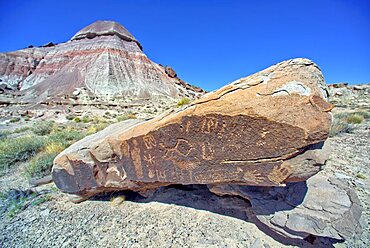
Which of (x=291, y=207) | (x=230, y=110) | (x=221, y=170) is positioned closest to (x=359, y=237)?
(x=291, y=207)

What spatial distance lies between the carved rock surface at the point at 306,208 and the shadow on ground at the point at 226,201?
14 mm

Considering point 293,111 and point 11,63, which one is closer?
point 293,111

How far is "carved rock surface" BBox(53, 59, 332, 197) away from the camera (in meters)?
1.88

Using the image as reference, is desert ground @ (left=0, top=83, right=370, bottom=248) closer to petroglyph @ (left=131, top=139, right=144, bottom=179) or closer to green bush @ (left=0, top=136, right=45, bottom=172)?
petroglyph @ (left=131, top=139, right=144, bottom=179)

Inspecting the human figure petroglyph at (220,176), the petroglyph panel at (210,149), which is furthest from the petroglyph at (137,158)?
the human figure petroglyph at (220,176)

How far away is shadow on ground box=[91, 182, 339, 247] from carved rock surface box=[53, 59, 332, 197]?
0.53 metres

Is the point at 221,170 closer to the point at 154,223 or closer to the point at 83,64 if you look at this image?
the point at 154,223

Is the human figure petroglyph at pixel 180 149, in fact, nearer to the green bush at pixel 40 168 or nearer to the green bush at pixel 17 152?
the green bush at pixel 40 168

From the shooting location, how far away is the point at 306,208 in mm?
2301

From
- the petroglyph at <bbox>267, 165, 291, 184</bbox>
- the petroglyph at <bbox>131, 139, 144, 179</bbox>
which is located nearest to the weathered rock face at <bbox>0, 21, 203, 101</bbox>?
the petroglyph at <bbox>131, 139, 144, 179</bbox>

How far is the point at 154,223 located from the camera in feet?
8.70

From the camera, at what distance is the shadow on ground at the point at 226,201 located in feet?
7.45

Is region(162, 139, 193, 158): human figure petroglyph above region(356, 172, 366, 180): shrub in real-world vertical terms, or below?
above

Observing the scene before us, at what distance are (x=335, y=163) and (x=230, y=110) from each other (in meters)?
4.04
